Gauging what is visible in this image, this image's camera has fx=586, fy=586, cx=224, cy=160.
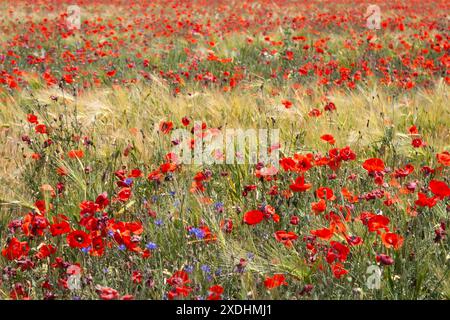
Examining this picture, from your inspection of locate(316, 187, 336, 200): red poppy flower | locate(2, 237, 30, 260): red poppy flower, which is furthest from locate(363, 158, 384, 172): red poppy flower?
locate(2, 237, 30, 260): red poppy flower

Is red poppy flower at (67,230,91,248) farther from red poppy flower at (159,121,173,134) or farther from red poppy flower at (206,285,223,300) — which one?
red poppy flower at (159,121,173,134)

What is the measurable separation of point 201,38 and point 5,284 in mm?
7514

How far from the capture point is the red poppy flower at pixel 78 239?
2.15 m

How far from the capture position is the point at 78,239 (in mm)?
2199

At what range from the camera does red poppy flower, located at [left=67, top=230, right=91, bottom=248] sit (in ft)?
7.05

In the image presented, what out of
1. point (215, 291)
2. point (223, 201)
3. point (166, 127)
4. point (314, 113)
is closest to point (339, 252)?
point (215, 291)

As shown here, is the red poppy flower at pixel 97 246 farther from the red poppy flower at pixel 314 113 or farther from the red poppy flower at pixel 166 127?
the red poppy flower at pixel 314 113

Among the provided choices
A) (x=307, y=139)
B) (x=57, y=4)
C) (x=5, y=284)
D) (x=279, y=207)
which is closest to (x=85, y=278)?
(x=5, y=284)

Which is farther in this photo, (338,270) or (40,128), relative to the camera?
(40,128)

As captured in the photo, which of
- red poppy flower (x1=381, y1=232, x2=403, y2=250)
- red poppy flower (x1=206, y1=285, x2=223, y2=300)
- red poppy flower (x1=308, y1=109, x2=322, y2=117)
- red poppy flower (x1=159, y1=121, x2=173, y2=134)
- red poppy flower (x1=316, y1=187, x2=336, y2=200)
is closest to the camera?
red poppy flower (x1=206, y1=285, x2=223, y2=300)

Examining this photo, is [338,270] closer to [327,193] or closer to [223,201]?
[327,193]

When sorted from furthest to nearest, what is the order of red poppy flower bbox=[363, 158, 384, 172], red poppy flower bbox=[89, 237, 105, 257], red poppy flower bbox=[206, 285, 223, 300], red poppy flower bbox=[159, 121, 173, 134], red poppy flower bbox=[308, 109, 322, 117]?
red poppy flower bbox=[308, 109, 322, 117], red poppy flower bbox=[159, 121, 173, 134], red poppy flower bbox=[363, 158, 384, 172], red poppy flower bbox=[89, 237, 105, 257], red poppy flower bbox=[206, 285, 223, 300]

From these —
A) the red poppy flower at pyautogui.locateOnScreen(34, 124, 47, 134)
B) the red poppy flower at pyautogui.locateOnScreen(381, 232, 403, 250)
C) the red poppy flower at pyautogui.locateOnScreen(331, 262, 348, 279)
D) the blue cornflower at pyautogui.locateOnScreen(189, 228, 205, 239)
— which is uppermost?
the red poppy flower at pyautogui.locateOnScreen(34, 124, 47, 134)

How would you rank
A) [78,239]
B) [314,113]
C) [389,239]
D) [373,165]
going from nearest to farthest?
[389,239], [78,239], [373,165], [314,113]
